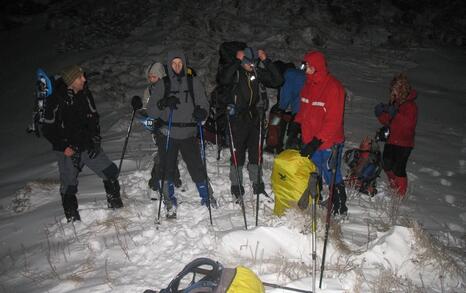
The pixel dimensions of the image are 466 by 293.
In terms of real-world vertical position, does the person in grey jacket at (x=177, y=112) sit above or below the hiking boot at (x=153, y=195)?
above

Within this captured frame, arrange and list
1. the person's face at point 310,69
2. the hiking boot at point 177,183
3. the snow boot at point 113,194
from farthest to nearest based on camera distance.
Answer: the hiking boot at point 177,183 < the snow boot at point 113,194 < the person's face at point 310,69

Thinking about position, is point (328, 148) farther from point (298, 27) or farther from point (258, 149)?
point (298, 27)

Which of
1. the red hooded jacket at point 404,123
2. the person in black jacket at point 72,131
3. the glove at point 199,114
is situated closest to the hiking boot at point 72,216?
the person in black jacket at point 72,131

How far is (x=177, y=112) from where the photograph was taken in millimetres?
5773

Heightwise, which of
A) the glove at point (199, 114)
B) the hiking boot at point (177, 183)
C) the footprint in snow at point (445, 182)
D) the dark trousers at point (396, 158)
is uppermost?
the glove at point (199, 114)

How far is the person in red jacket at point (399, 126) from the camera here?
20.8ft

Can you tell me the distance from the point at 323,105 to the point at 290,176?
3.66 ft

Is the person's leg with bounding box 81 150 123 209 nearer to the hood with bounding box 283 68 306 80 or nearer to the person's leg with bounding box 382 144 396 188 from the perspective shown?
the hood with bounding box 283 68 306 80

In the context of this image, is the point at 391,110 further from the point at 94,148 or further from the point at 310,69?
the point at 94,148

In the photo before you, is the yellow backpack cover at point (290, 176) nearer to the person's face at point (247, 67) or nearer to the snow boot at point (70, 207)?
the person's face at point (247, 67)

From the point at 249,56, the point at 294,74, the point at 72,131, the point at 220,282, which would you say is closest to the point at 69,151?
the point at 72,131

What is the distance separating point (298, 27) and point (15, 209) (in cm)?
1363

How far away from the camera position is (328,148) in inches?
215

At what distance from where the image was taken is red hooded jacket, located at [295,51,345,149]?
5.20 metres
